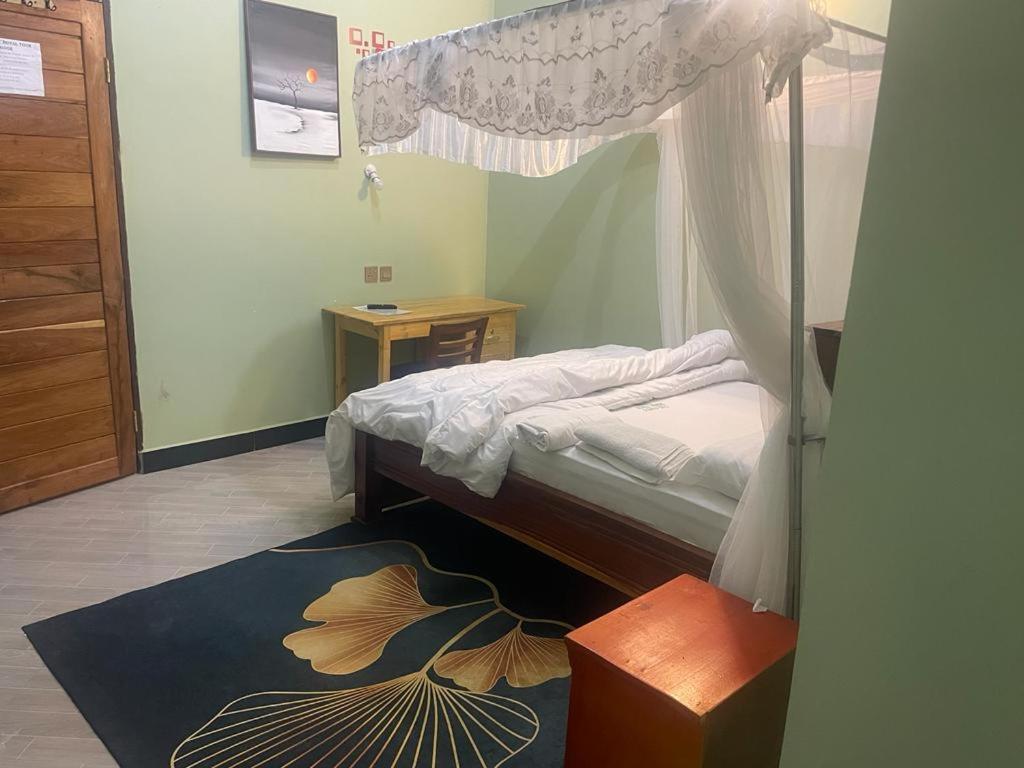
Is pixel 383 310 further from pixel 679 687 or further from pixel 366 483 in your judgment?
pixel 679 687

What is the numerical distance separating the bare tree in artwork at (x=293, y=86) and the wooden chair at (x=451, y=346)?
1.42m

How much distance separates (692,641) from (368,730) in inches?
35.9

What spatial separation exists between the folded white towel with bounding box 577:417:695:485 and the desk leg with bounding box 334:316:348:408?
86.7 inches

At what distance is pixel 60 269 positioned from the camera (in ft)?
10.7

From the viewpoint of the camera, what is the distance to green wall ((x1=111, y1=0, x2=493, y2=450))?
349 cm

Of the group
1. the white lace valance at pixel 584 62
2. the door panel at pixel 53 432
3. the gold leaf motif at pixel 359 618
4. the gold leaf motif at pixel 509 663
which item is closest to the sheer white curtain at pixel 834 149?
the white lace valance at pixel 584 62

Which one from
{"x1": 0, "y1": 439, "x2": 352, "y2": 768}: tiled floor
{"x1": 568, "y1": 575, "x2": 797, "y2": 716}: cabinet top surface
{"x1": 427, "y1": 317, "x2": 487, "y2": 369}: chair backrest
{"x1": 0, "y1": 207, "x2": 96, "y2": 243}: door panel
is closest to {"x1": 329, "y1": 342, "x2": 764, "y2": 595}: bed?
{"x1": 568, "y1": 575, "x2": 797, "y2": 716}: cabinet top surface

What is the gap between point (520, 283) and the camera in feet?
16.3

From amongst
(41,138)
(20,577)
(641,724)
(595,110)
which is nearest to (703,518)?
(641,724)

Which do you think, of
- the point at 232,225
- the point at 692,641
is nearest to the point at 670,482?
the point at 692,641

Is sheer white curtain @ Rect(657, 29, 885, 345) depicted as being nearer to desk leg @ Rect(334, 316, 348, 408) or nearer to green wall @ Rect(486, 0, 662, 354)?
green wall @ Rect(486, 0, 662, 354)

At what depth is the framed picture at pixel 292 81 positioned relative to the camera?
3762 mm

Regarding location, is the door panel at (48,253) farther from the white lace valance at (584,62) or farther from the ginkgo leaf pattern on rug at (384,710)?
the ginkgo leaf pattern on rug at (384,710)

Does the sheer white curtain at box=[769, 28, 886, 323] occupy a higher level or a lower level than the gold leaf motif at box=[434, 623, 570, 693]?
higher
